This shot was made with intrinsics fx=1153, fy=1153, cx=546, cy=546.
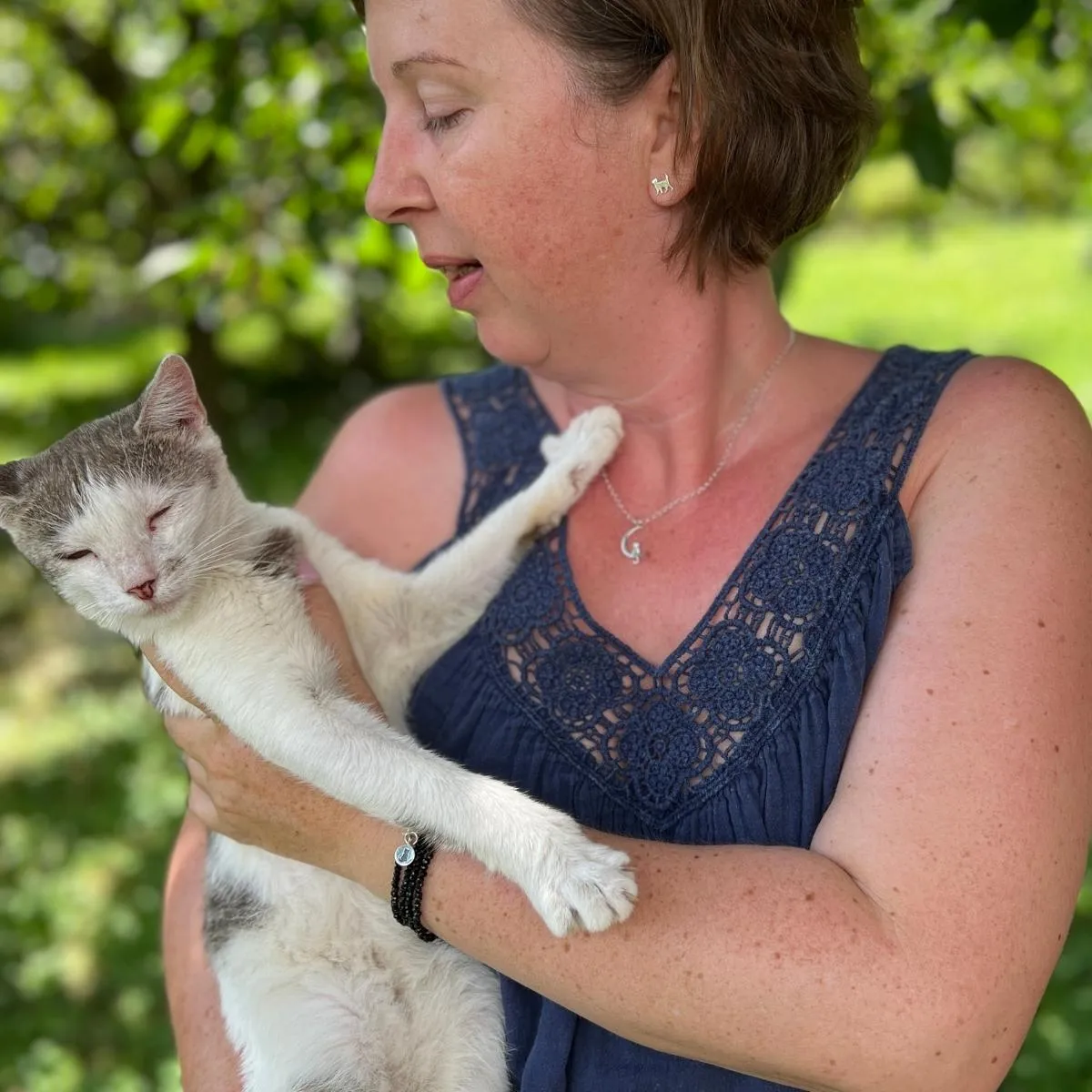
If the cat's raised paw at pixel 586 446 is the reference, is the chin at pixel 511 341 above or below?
above

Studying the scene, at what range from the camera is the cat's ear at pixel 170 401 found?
5.63 ft

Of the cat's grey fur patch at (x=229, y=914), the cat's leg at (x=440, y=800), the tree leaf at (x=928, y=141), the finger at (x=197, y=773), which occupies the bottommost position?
the cat's grey fur patch at (x=229, y=914)

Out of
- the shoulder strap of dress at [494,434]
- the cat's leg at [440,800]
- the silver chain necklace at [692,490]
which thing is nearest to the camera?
the cat's leg at [440,800]

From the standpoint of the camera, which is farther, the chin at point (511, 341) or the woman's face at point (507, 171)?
the chin at point (511, 341)

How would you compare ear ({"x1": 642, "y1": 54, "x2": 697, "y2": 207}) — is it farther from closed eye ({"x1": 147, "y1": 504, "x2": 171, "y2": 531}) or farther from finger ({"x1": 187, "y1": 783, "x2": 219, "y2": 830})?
finger ({"x1": 187, "y1": 783, "x2": 219, "y2": 830})

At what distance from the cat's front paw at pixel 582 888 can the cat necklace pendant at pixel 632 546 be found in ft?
1.59

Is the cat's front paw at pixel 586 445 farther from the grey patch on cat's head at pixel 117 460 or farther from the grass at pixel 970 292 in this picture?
the grass at pixel 970 292

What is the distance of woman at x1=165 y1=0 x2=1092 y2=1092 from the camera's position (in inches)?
46.0

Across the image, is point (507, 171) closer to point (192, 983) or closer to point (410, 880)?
point (410, 880)

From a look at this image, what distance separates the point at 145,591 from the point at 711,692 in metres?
0.80

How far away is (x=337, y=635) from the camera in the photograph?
169 centimetres

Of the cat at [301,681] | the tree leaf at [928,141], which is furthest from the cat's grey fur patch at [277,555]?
the tree leaf at [928,141]

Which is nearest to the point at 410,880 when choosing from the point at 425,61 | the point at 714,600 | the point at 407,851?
the point at 407,851

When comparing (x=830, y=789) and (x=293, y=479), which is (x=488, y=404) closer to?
(x=830, y=789)
